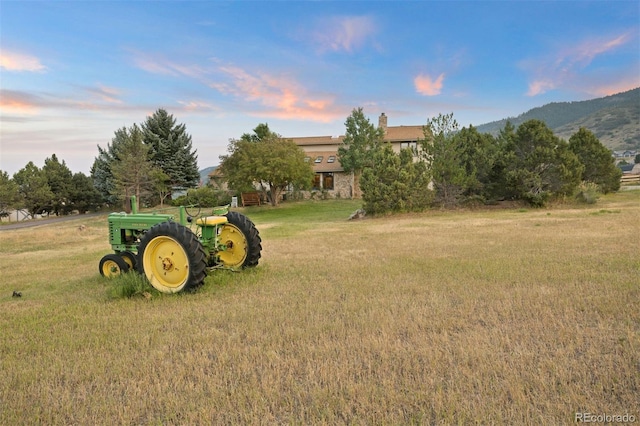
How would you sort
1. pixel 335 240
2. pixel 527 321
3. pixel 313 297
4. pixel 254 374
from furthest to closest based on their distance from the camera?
pixel 335 240, pixel 313 297, pixel 527 321, pixel 254 374

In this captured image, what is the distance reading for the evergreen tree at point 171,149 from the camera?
37.7 m

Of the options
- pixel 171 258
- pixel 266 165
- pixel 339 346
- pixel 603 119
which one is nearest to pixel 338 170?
pixel 266 165

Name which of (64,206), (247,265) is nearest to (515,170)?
(247,265)

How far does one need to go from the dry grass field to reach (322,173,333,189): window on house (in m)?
30.0

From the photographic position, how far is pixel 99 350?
12.9ft

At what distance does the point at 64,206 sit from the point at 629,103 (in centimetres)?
19267

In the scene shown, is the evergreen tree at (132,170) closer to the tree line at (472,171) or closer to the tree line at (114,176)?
the tree line at (114,176)

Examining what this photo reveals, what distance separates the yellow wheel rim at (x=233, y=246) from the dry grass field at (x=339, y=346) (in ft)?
1.31

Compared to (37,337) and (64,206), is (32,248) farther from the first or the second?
(64,206)

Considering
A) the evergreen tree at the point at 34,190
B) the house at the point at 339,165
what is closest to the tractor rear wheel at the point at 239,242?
the house at the point at 339,165

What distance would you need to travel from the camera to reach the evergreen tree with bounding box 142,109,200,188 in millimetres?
37719

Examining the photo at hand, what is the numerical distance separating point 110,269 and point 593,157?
97.0 ft

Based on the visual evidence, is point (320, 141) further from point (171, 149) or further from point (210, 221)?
point (210, 221)

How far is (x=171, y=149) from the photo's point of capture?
38438mm
